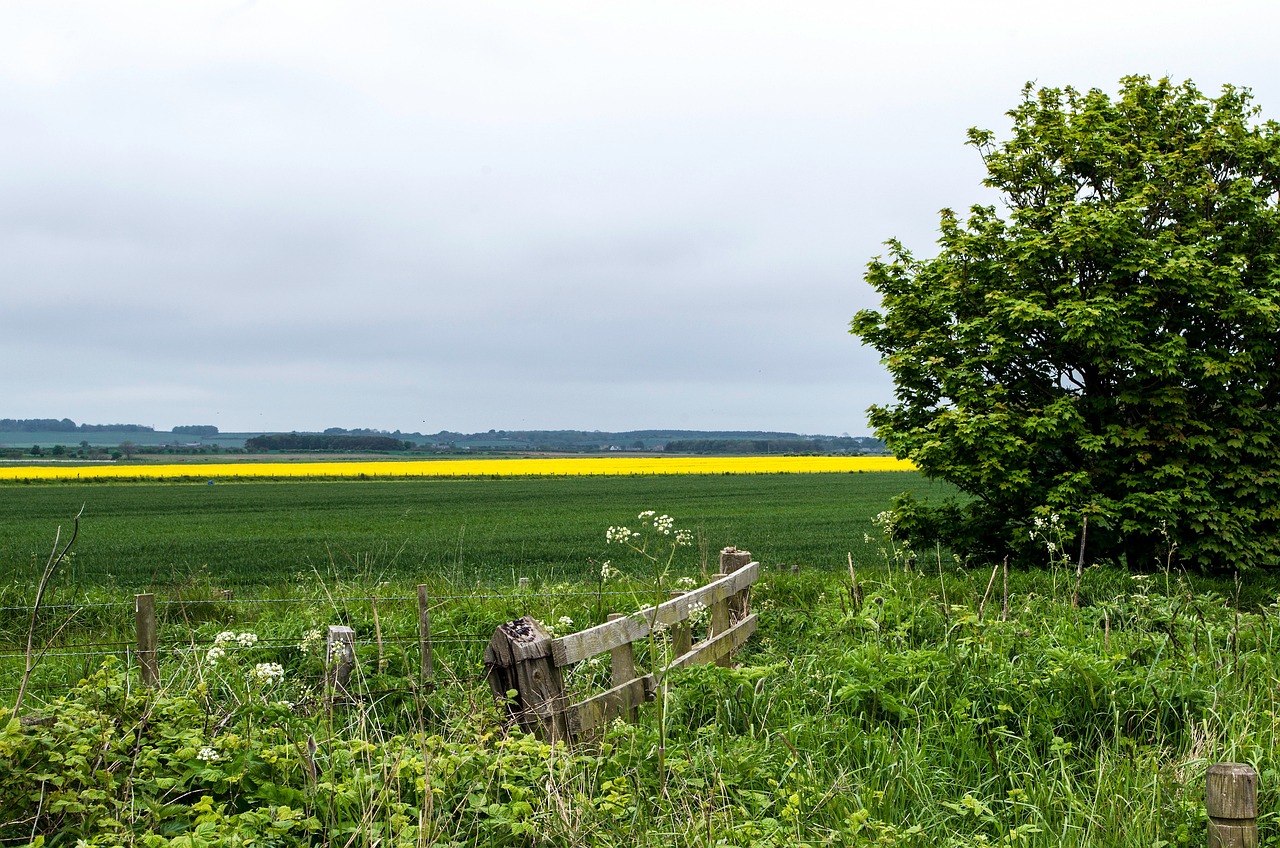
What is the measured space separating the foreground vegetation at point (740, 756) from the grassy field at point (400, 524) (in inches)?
157

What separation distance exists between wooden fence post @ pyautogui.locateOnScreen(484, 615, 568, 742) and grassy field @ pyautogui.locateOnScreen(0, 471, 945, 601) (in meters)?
4.93

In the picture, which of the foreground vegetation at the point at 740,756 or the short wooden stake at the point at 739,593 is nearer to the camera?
the foreground vegetation at the point at 740,756

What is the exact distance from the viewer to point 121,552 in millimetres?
25047

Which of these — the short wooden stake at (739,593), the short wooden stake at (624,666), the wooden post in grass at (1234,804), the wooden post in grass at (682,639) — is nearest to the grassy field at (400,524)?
the short wooden stake at (739,593)

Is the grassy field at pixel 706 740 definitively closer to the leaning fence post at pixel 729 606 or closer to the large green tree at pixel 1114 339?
the leaning fence post at pixel 729 606

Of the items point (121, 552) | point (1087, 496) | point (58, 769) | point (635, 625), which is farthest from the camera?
point (121, 552)

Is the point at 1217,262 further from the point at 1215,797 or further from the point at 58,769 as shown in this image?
the point at 58,769

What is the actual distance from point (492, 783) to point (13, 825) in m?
1.83

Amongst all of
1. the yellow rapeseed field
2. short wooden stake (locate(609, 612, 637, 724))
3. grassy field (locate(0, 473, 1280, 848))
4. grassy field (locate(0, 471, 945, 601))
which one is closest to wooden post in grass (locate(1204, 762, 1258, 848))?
grassy field (locate(0, 473, 1280, 848))

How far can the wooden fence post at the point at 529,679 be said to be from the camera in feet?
15.5

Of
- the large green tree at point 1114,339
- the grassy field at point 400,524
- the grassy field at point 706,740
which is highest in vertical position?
the large green tree at point 1114,339

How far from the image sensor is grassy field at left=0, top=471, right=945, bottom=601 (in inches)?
798

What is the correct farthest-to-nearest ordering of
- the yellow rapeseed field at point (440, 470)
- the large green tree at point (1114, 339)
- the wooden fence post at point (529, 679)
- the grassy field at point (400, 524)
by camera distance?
the yellow rapeseed field at point (440, 470), the grassy field at point (400, 524), the large green tree at point (1114, 339), the wooden fence post at point (529, 679)

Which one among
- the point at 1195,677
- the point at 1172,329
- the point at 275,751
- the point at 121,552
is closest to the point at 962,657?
the point at 1195,677
